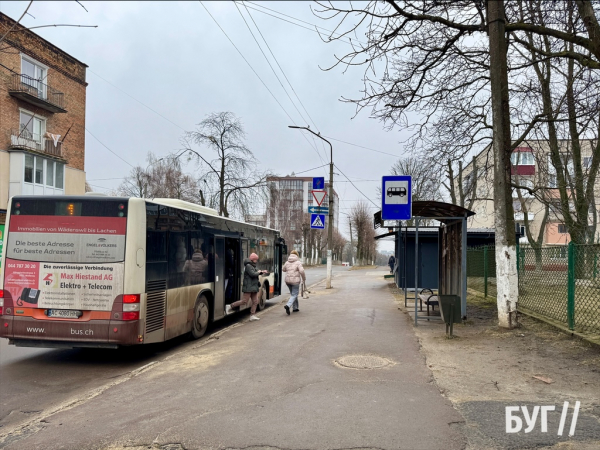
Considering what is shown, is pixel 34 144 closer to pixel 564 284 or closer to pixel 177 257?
pixel 177 257

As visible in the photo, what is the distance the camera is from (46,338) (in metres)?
7.61

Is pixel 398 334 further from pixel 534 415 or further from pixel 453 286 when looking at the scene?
pixel 534 415

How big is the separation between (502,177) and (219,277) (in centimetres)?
643

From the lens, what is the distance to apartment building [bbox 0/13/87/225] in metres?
25.9

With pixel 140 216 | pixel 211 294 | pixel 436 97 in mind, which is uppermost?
pixel 436 97

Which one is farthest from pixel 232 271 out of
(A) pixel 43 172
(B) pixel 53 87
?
(B) pixel 53 87

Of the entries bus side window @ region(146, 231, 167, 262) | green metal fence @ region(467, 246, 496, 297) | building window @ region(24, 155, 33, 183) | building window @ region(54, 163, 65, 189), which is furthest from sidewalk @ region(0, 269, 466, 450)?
building window @ region(54, 163, 65, 189)

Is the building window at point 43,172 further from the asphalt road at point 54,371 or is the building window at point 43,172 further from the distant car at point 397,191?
the distant car at point 397,191

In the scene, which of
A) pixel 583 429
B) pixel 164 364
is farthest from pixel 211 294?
pixel 583 429

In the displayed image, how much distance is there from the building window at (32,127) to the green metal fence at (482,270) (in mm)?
23887

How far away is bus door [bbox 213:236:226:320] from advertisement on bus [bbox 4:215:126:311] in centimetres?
349

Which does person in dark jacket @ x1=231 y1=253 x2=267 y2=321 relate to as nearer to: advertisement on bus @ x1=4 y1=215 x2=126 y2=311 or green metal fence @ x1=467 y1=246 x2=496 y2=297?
advertisement on bus @ x1=4 y1=215 x2=126 y2=311

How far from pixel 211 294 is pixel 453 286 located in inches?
229

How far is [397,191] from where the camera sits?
32.9 feet
